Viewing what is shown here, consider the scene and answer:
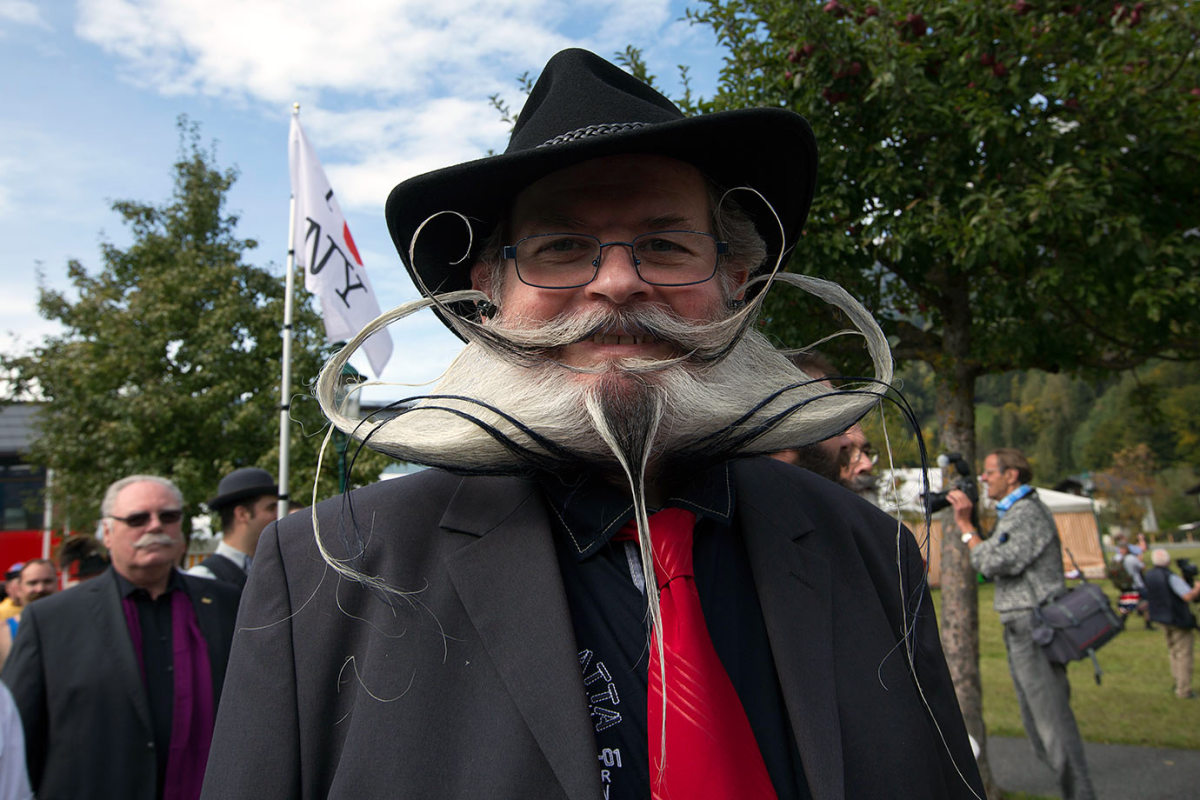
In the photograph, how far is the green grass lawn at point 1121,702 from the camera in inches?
281

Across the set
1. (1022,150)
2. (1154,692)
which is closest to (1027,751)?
(1154,692)

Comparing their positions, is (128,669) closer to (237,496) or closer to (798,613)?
(237,496)

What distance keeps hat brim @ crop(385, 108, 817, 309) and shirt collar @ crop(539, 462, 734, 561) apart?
0.47m

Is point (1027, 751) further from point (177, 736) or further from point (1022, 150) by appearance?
point (177, 736)

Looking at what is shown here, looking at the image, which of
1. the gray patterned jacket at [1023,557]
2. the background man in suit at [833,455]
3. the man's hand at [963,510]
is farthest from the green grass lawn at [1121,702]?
the background man in suit at [833,455]

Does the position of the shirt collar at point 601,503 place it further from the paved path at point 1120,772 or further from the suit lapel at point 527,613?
the paved path at point 1120,772

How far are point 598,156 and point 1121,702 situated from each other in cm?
970

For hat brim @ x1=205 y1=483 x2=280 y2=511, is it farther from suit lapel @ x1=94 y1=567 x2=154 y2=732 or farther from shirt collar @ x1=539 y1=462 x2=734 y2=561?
shirt collar @ x1=539 y1=462 x2=734 y2=561

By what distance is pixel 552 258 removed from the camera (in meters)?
1.56

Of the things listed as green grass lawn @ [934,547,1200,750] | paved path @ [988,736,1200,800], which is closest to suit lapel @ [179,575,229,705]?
paved path @ [988,736,1200,800]

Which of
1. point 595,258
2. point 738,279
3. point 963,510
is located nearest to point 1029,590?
point 963,510

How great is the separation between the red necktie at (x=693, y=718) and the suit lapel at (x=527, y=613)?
0.13m

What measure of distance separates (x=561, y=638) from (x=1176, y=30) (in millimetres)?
4331

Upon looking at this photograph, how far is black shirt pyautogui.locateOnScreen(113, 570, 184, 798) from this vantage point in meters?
3.21
